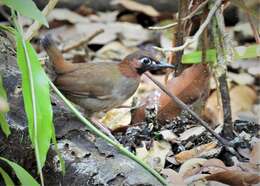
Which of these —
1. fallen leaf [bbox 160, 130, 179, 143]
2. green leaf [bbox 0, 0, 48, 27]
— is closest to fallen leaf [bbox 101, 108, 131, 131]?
fallen leaf [bbox 160, 130, 179, 143]

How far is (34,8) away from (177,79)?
1.57 metres

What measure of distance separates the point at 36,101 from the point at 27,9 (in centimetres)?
35

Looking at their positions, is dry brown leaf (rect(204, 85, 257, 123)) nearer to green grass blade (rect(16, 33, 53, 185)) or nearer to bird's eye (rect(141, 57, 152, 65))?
bird's eye (rect(141, 57, 152, 65))

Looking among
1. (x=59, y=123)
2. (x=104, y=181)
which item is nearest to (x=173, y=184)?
(x=104, y=181)

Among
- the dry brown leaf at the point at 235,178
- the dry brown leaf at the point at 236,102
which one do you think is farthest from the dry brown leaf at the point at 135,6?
the dry brown leaf at the point at 235,178

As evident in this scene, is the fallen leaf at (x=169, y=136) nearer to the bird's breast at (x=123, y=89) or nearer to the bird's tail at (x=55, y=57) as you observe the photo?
the bird's breast at (x=123, y=89)

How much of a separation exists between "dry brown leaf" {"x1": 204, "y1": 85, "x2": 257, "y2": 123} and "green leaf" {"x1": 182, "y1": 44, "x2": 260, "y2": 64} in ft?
5.98

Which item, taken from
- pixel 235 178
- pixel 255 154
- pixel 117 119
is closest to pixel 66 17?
pixel 117 119

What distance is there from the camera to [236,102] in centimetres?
606

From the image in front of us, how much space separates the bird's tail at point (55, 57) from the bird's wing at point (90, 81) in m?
0.06

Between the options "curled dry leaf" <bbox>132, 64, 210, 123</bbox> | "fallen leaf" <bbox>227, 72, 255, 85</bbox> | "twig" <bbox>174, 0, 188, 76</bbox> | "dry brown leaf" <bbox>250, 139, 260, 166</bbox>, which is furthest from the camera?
"fallen leaf" <bbox>227, 72, 255, 85</bbox>

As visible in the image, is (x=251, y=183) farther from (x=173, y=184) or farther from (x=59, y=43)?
(x=59, y=43)

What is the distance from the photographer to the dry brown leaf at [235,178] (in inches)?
117

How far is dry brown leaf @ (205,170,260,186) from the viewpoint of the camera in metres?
2.97
